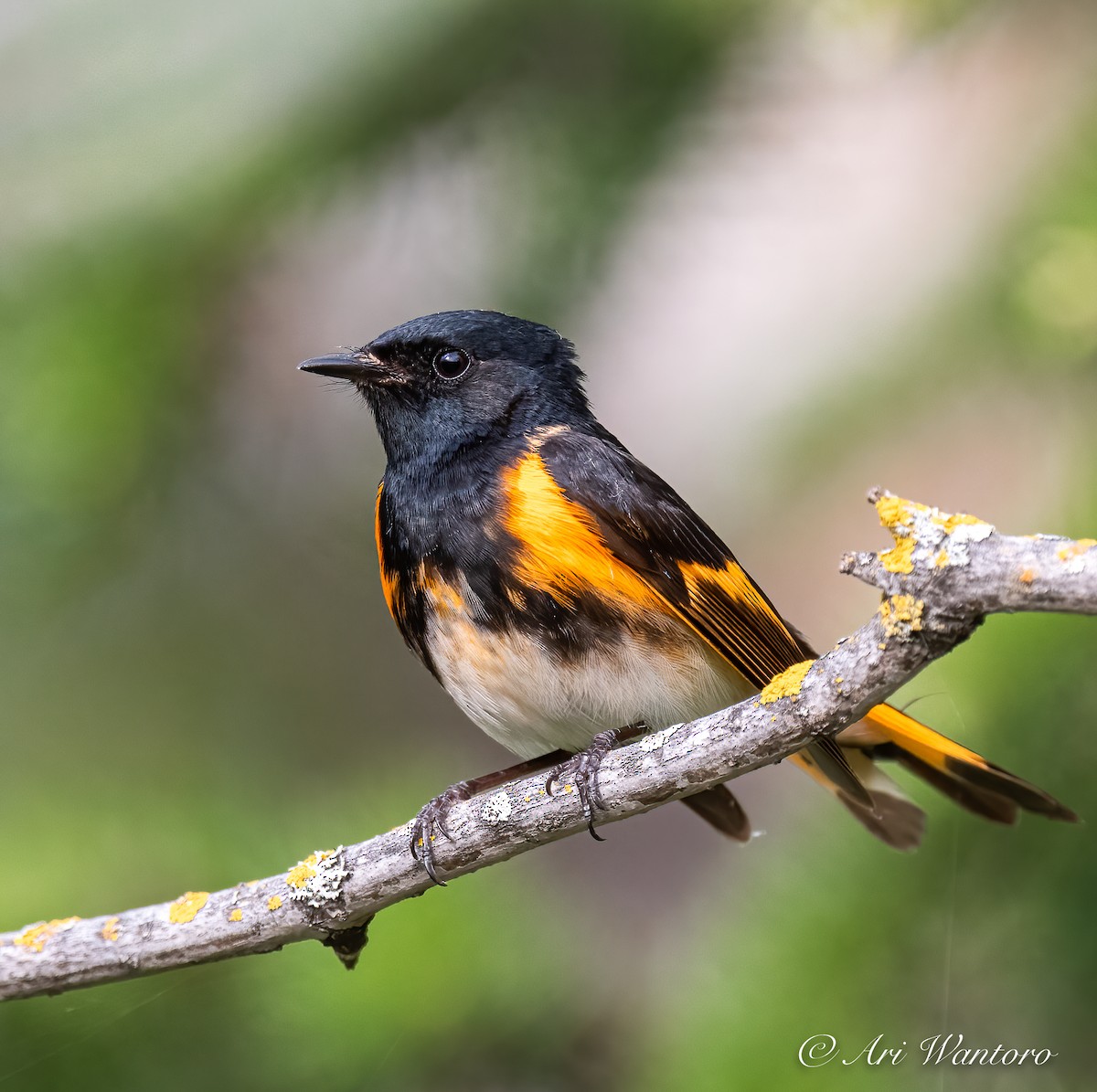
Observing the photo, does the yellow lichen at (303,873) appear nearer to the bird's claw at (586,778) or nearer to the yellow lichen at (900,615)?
the bird's claw at (586,778)

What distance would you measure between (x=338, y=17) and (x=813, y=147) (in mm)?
920

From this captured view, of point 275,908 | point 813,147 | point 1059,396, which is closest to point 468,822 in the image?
point 275,908

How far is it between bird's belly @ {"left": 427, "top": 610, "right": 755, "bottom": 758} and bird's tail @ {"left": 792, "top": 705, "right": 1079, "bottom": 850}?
0.21m

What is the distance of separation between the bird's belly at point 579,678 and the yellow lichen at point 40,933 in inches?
26.1

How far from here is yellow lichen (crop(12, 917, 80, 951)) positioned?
1.41m

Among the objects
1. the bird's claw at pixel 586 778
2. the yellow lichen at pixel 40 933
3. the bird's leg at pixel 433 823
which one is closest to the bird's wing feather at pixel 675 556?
the bird's claw at pixel 586 778

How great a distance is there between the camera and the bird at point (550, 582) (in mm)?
1770

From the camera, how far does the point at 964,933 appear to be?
4.59 feet

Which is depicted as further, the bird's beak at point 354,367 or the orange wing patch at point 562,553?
the bird's beak at point 354,367

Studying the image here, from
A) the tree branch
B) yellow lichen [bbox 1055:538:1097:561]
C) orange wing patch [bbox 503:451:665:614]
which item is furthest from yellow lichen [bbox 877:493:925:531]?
orange wing patch [bbox 503:451:665:614]

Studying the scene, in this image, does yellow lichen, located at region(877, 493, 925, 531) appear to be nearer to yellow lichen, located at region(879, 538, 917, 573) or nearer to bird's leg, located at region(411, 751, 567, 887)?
yellow lichen, located at region(879, 538, 917, 573)

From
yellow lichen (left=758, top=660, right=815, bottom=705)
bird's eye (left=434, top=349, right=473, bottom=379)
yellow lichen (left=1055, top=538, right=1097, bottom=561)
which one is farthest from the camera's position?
bird's eye (left=434, top=349, right=473, bottom=379)

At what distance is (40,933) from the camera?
4.67 ft

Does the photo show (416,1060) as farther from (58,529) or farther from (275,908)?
(58,529)
